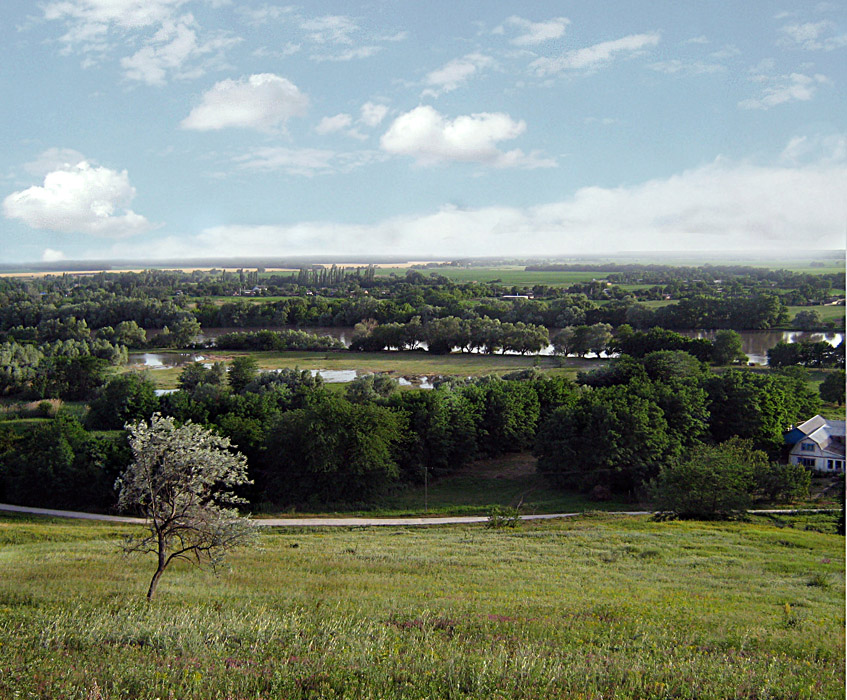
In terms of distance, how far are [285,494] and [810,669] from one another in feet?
65.3

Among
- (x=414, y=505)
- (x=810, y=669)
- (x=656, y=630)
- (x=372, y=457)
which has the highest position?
(x=810, y=669)

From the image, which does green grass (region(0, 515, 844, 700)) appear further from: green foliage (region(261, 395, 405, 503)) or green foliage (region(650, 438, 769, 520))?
green foliage (region(261, 395, 405, 503))

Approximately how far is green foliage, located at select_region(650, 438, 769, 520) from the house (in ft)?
18.4

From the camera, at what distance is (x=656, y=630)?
17.9 feet

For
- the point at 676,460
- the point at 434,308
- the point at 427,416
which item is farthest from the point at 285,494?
the point at 434,308

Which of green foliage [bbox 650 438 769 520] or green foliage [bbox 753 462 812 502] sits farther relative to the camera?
green foliage [bbox 753 462 812 502]

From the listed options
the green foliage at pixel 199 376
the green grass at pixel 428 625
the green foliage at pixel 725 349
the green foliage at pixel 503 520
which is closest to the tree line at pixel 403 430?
the green foliage at pixel 199 376

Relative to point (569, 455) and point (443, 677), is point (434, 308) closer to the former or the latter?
point (569, 455)

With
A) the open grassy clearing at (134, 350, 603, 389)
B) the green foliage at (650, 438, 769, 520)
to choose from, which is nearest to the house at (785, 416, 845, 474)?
the green foliage at (650, 438, 769, 520)

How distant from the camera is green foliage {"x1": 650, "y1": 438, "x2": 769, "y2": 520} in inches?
733

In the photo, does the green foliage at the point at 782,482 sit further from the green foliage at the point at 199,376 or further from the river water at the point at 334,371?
the green foliage at the point at 199,376

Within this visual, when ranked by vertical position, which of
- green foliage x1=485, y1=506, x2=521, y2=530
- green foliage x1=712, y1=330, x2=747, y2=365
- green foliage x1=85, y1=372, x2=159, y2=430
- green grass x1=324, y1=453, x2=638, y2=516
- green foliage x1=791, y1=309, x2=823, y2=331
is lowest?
green grass x1=324, y1=453, x2=638, y2=516

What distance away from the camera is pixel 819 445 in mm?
24344

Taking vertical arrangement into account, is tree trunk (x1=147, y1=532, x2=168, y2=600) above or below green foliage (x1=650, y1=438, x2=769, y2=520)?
above
